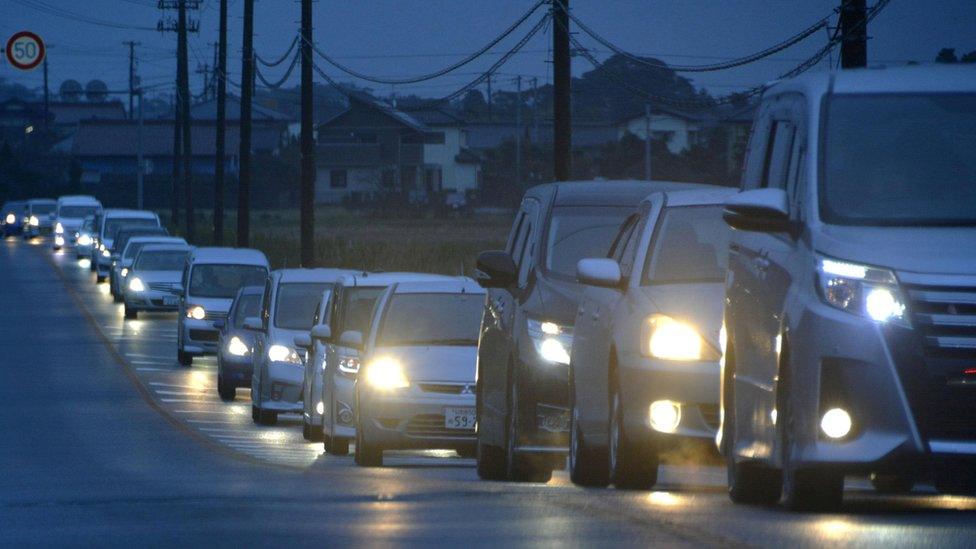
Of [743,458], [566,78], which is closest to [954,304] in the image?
[743,458]

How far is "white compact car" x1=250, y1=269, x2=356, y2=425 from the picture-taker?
23.2 metres

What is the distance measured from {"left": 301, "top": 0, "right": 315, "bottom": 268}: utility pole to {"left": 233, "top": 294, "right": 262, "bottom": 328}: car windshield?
13.7 m

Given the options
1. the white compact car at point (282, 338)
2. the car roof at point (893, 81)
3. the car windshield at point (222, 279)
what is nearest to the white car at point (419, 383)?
the white compact car at point (282, 338)

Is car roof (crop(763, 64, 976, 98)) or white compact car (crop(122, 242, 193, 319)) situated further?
white compact car (crop(122, 242, 193, 319))

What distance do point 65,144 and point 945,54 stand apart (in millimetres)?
165334

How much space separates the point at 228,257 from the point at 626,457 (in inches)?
942

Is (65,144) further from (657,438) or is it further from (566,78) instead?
(657,438)

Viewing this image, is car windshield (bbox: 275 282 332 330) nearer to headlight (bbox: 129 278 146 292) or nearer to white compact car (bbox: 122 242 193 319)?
white compact car (bbox: 122 242 193 319)

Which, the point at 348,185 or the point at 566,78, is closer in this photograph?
the point at 566,78

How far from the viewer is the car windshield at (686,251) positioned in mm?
11242

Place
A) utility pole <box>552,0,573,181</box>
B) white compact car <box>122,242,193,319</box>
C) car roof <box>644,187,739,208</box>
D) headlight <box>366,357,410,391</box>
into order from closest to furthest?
car roof <box>644,187,739,208</box>, headlight <box>366,357,410,391</box>, utility pole <box>552,0,573,181</box>, white compact car <box>122,242,193,319</box>

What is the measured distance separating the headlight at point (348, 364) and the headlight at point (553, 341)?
22.1 feet

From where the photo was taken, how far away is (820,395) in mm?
8078

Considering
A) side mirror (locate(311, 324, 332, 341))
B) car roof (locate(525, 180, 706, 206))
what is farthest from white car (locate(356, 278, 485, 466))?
car roof (locate(525, 180, 706, 206))
